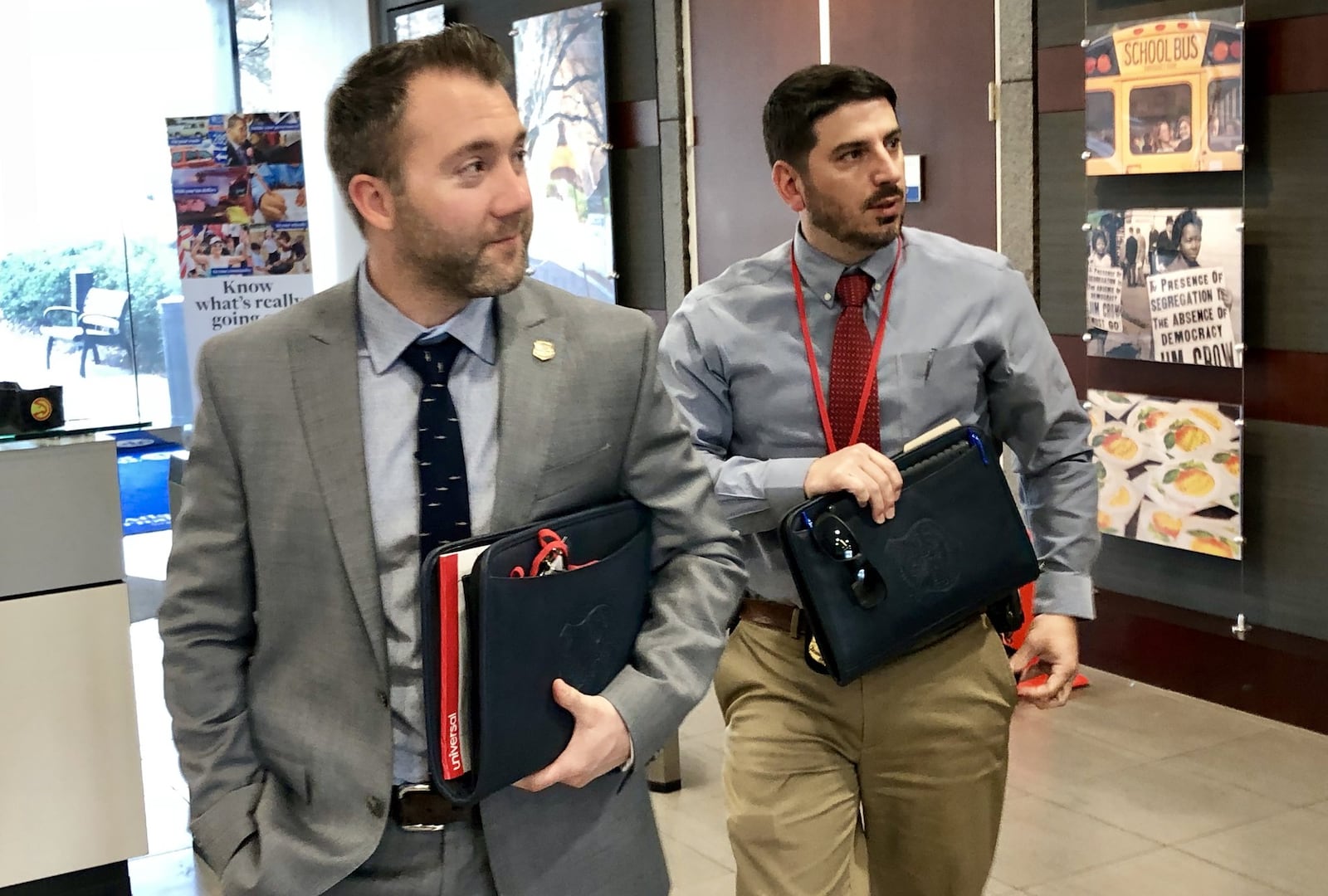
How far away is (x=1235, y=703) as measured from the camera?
471 cm

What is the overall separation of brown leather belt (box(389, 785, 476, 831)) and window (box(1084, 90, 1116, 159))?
12.2 feet

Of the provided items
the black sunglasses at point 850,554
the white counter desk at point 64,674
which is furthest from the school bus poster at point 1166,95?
the white counter desk at point 64,674

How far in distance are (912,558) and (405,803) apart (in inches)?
36.5

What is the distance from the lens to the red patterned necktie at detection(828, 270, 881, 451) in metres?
2.45

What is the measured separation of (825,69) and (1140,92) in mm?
2510

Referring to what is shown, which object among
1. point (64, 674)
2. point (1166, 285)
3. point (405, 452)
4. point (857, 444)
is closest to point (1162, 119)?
point (1166, 285)

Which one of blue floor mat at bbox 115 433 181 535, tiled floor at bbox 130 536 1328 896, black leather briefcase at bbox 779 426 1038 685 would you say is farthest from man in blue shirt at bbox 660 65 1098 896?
blue floor mat at bbox 115 433 181 535

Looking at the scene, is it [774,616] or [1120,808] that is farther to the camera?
[1120,808]

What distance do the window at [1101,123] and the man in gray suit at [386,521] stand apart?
11.3 ft

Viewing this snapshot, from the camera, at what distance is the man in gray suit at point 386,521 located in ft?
5.38

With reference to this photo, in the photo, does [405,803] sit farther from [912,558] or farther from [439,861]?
[912,558]

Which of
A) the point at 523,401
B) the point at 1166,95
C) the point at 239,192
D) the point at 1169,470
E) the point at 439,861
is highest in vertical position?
the point at 1166,95

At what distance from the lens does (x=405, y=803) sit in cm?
164

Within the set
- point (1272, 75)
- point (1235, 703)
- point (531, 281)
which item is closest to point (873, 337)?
Result: point (531, 281)
